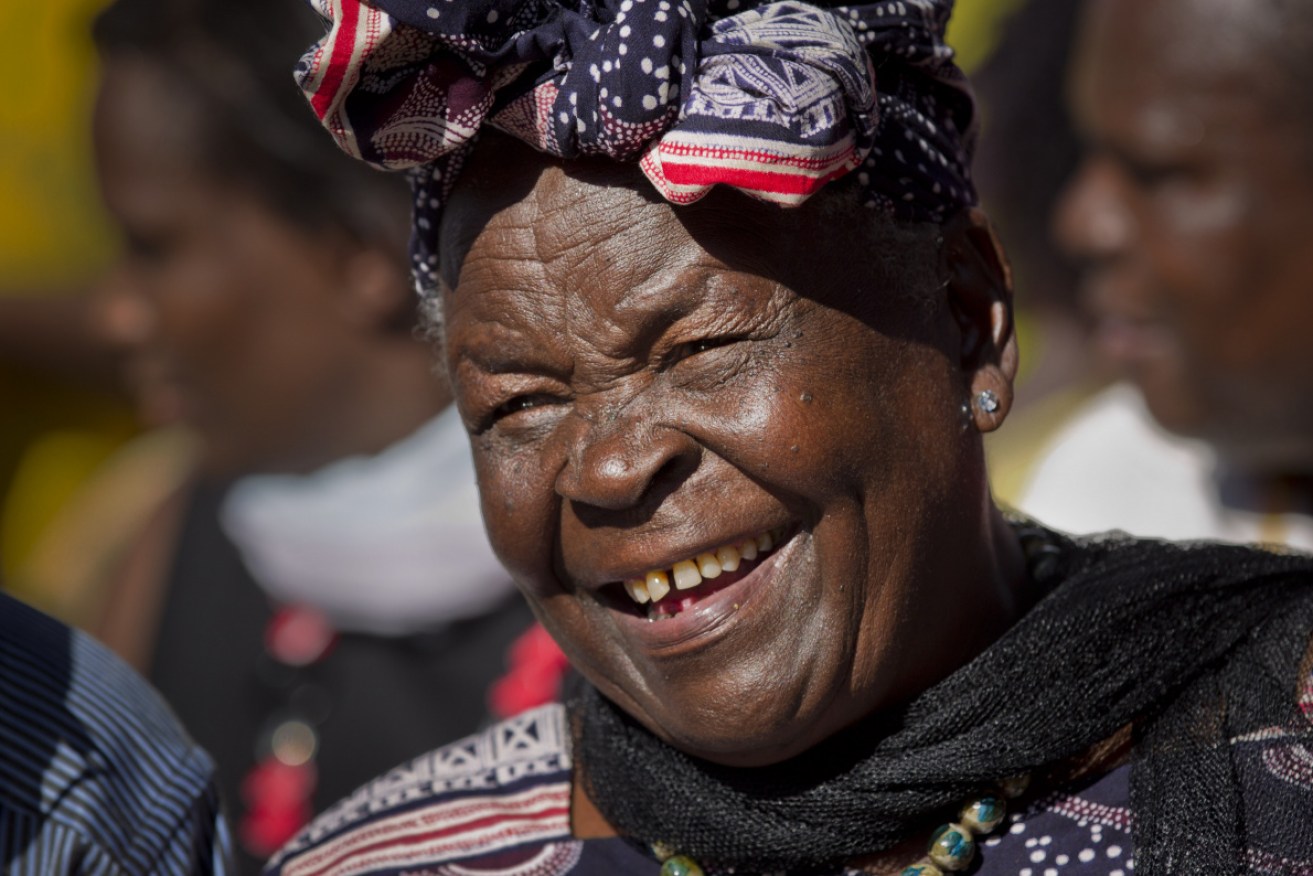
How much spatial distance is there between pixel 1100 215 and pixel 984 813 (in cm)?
246

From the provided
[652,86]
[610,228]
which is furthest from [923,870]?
[652,86]

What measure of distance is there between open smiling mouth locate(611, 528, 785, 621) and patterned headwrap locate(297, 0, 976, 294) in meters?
0.47

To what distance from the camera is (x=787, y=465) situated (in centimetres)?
211

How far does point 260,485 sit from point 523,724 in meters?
2.65

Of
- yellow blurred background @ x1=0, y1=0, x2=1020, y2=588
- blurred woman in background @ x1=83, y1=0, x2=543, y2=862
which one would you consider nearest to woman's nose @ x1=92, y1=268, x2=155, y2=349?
blurred woman in background @ x1=83, y1=0, x2=543, y2=862

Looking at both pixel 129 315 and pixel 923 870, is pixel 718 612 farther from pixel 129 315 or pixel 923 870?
pixel 129 315

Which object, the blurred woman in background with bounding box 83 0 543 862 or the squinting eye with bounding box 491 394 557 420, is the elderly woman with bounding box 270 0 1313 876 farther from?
the blurred woman in background with bounding box 83 0 543 862

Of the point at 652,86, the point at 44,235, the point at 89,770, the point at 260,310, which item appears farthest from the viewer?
the point at 44,235

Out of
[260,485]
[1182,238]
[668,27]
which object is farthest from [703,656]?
[260,485]

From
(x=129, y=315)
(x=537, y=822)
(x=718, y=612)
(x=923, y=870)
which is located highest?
(x=718, y=612)

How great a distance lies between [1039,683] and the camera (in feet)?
7.35

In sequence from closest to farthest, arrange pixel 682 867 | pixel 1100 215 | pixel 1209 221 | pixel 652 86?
pixel 652 86 < pixel 682 867 < pixel 1209 221 < pixel 1100 215

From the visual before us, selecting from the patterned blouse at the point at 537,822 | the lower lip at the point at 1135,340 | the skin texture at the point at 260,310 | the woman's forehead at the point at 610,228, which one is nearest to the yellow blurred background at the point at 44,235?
the skin texture at the point at 260,310

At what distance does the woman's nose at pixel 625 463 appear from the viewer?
2117 mm
